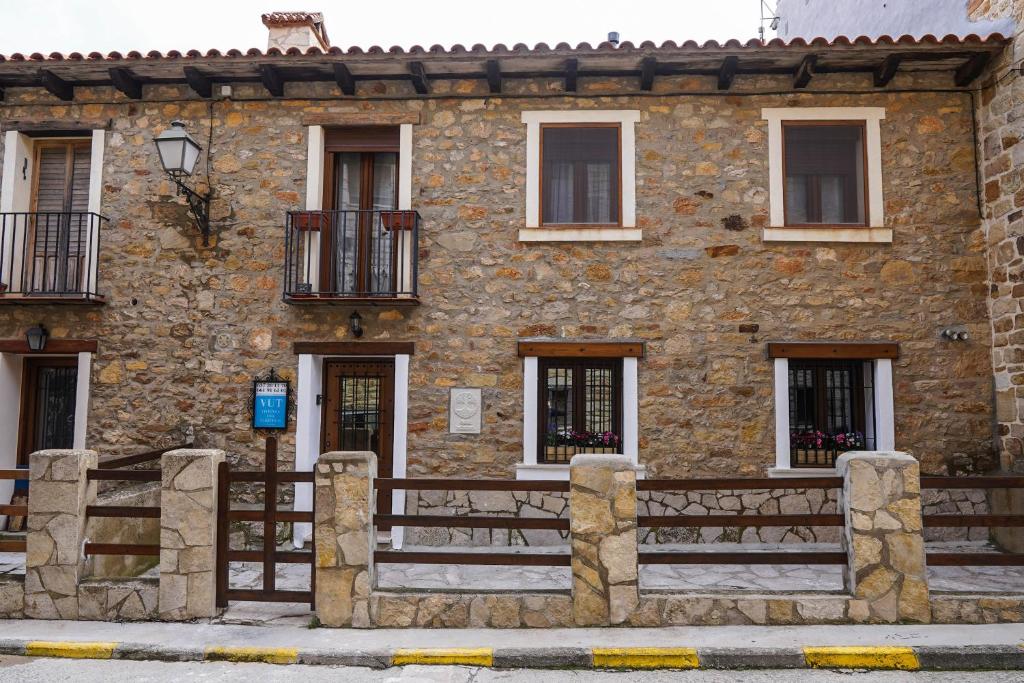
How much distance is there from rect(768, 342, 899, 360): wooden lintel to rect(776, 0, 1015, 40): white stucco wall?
12.2ft

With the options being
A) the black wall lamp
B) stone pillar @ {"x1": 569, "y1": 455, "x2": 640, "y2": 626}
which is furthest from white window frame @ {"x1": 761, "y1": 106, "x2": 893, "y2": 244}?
the black wall lamp

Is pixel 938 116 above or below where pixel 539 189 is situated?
above

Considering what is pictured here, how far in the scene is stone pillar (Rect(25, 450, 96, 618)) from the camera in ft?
16.5

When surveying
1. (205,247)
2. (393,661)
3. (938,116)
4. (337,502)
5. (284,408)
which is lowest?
Result: (393,661)

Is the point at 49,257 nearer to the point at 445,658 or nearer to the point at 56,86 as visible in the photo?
the point at 56,86

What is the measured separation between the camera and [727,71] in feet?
24.5

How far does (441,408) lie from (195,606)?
3.30 meters

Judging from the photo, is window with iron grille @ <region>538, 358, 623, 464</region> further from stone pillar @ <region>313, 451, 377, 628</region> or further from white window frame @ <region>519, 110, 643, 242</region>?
stone pillar @ <region>313, 451, 377, 628</region>

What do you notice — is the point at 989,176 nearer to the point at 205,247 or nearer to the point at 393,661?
the point at 393,661

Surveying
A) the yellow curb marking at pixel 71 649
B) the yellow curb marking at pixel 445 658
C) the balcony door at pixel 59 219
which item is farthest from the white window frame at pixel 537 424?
the balcony door at pixel 59 219

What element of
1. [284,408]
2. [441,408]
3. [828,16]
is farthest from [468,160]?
[828,16]

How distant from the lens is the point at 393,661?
432 centimetres

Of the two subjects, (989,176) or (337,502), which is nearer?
(337,502)

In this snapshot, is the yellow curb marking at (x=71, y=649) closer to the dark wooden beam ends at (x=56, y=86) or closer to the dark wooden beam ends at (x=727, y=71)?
the dark wooden beam ends at (x=56, y=86)
